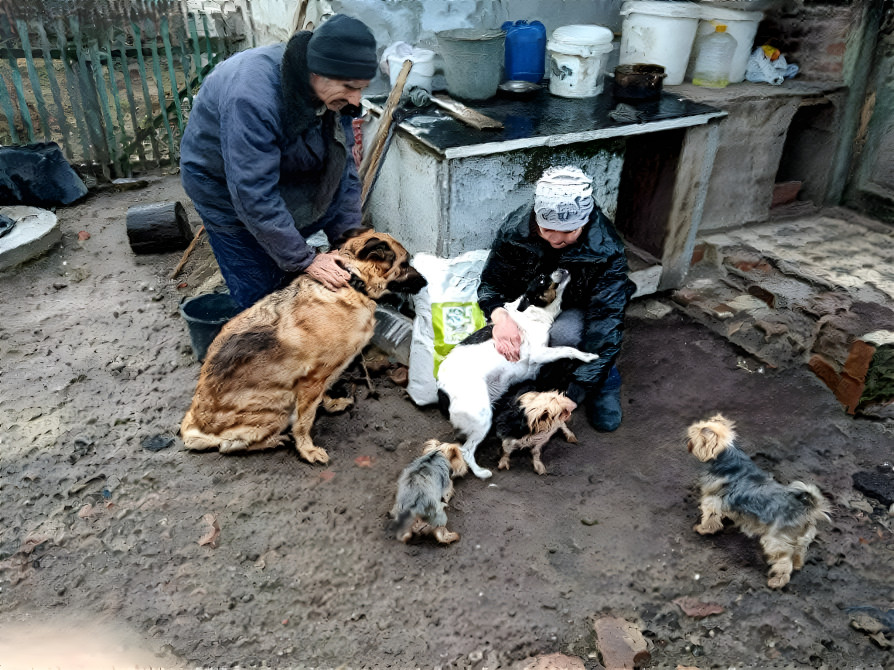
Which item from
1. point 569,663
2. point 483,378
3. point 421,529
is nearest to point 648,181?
point 483,378

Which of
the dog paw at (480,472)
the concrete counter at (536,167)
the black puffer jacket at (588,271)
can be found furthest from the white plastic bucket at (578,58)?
the dog paw at (480,472)

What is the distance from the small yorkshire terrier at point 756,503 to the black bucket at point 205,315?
3.60m

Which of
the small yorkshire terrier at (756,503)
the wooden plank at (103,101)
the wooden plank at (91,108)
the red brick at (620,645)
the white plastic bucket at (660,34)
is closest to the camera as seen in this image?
the red brick at (620,645)

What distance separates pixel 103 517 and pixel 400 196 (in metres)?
3.38

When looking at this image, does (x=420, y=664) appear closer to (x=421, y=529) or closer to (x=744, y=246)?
(x=421, y=529)

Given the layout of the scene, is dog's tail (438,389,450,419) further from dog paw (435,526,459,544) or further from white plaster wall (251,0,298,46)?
white plaster wall (251,0,298,46)

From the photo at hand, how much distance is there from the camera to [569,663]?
3.12 metres

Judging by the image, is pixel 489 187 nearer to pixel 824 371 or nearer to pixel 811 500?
pixel 824 371

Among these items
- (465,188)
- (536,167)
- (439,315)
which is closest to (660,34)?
(536,167)

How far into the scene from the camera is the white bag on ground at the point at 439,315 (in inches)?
193

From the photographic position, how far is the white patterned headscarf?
4.12 m

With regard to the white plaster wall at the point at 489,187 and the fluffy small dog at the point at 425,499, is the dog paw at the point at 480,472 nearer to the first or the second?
the fluffy small dog at the point at 425,499

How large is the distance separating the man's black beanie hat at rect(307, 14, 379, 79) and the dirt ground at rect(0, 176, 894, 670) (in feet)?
7.96

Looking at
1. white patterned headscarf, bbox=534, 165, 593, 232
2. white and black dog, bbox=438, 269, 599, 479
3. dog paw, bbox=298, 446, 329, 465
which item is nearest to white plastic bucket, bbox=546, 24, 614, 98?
white patterned headscarf, bbox=534, 165, 593, 232
